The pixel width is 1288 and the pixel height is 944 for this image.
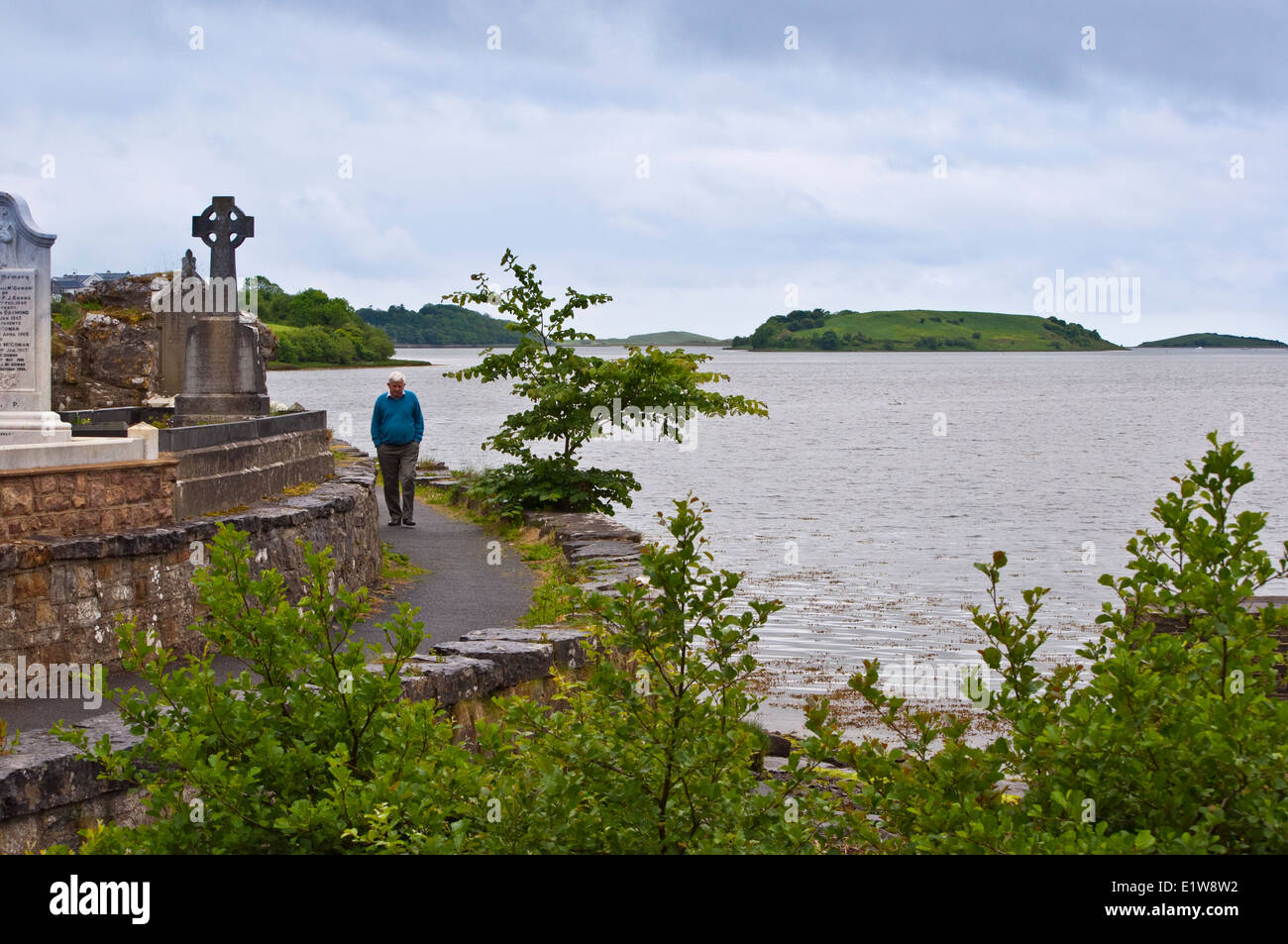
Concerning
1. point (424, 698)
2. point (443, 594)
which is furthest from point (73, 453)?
point (443, 594)

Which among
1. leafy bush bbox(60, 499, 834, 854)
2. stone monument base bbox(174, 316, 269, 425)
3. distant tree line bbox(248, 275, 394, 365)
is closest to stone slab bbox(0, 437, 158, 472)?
leafy bush bbox(60, 499, 834, 854)

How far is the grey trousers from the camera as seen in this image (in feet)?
50.2

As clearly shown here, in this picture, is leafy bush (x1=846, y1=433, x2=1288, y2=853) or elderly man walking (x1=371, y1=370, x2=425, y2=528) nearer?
leafy bush (x1=846, y1=433, x2=1288, y2=853)

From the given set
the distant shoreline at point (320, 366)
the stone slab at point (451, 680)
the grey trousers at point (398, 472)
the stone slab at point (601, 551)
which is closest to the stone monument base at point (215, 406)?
the grey trousers at point (398, 472)

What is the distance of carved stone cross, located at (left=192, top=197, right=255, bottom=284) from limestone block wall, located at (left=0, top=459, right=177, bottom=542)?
26.0 feet

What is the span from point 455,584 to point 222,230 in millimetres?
6885

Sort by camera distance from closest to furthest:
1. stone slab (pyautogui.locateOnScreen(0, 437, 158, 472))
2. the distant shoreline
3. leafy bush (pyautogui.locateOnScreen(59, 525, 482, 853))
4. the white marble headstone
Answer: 1. leafy bush (pyautogui.locateOnScreen(59, 525, 482, 853))
2. stone slab (pyautogui.locateOnScreen(0, 437, 158, 472))
3. the white marble headstone
4. the distant shoreline

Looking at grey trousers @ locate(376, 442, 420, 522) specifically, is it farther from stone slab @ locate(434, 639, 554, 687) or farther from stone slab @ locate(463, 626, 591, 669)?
stone slab @ locate(434, 639, 554, 687)

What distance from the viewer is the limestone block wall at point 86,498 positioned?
8023mm

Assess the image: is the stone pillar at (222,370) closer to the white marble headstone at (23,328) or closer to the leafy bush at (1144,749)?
the white marble headstone at (23,328)

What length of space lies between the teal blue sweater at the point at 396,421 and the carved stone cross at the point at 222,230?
114 inches

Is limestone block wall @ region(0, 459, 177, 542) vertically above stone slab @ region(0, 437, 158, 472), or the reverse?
stone slab @ region(0, 437, 158, 472)

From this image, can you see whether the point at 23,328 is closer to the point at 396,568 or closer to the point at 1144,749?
the point at 396,568
